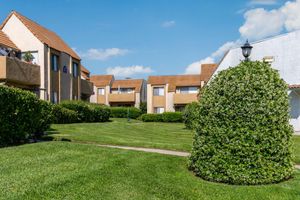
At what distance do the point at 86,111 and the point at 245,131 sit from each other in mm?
21540

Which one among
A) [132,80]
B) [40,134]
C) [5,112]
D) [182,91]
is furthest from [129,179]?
[132,80]

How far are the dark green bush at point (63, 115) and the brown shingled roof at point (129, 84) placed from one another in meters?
36.0

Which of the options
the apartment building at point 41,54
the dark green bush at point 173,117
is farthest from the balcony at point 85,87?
the dark green bush at point 173,117

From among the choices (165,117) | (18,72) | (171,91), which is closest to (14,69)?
(18,72)

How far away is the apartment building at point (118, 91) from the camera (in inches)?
2331

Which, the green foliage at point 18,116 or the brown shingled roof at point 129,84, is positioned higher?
the brown shingled roof at point 129,84

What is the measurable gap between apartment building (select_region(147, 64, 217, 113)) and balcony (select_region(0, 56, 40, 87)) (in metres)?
28.1

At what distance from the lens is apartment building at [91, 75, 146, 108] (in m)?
59.2

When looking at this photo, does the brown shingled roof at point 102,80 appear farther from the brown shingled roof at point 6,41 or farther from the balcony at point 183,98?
the brown shingled roof at point 6,41

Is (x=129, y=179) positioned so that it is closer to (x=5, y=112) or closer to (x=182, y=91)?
(x=5, y=112)

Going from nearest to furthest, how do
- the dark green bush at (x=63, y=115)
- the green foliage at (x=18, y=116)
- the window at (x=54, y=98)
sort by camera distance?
the green foliage at (x=18, y=116) < the dark green bush at (x=63, y=115) < the window at (x=54, y=98)

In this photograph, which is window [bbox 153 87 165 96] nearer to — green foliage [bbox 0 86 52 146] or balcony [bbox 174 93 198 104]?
balcony [bbox 174 93 198 104]

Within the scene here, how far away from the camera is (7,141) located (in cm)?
1098

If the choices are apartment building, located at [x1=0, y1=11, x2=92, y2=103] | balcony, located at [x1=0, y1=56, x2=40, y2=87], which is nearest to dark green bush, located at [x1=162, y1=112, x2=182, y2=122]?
apartment building, located at [x1=0, y1=11, x2=92, y2=103]
